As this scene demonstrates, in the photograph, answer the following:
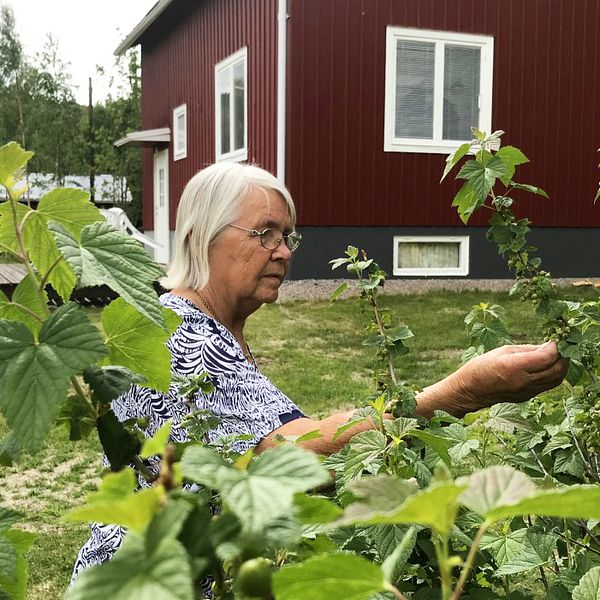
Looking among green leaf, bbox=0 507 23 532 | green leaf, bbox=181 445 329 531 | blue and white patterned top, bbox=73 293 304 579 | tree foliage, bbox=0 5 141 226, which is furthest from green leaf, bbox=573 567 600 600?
tree foliage, bbox=0 5 141 226

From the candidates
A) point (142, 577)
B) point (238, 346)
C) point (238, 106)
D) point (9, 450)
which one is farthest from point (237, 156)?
point (142, 577)

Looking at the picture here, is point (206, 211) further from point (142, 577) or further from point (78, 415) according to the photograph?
point (142, 577)

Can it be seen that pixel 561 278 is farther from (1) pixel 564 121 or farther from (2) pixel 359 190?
(2) pixel 359 190

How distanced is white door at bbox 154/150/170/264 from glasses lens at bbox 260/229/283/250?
46.4ft

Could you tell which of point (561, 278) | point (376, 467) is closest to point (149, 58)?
point (561, 278)

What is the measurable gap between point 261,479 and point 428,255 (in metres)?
11.5

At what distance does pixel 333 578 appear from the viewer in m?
0.47

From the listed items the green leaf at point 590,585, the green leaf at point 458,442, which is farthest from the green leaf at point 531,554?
the green leaf at point 590,585

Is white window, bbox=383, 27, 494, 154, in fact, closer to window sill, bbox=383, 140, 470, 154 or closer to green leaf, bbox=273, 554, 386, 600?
window sill, bbox=383, 140, 470, 154

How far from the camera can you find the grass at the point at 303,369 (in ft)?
13.6

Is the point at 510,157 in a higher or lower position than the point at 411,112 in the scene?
lower

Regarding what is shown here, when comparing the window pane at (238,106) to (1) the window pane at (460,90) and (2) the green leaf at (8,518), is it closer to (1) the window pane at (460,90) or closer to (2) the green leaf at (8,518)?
(1) the window pane at (460,90)

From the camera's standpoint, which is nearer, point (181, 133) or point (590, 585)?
point (590, 585)

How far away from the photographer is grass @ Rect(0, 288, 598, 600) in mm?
4156
